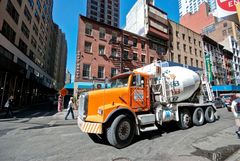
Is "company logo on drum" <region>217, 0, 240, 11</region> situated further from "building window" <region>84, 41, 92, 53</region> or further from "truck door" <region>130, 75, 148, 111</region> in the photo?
"building window" <region>84, 41, 92, 53</region>

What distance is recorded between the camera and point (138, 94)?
265 inches

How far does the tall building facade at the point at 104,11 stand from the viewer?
72625mm

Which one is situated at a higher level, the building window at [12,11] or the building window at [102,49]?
the building window at [12,11]

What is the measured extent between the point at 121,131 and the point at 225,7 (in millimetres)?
5240

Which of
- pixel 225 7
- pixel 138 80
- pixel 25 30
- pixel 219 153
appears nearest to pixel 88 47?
pixel 25 30

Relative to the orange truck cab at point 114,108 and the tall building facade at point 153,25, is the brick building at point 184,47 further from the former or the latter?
the orange truck cab at point 114,108

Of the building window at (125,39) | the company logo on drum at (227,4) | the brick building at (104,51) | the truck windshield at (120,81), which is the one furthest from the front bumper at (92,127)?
the building window at (125,39)

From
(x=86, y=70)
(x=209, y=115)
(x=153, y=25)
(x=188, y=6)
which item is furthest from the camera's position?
(x=188, y=6)

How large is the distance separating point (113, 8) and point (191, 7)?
100 meters

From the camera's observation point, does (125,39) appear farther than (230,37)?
No

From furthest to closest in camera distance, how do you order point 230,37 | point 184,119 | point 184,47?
point 230,37, point 184,47, point 184,119

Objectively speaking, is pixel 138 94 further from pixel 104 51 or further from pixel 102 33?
pixel 102 33

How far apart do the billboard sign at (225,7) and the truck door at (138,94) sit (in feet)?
12.3

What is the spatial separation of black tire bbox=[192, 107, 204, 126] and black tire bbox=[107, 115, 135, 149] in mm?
4983
